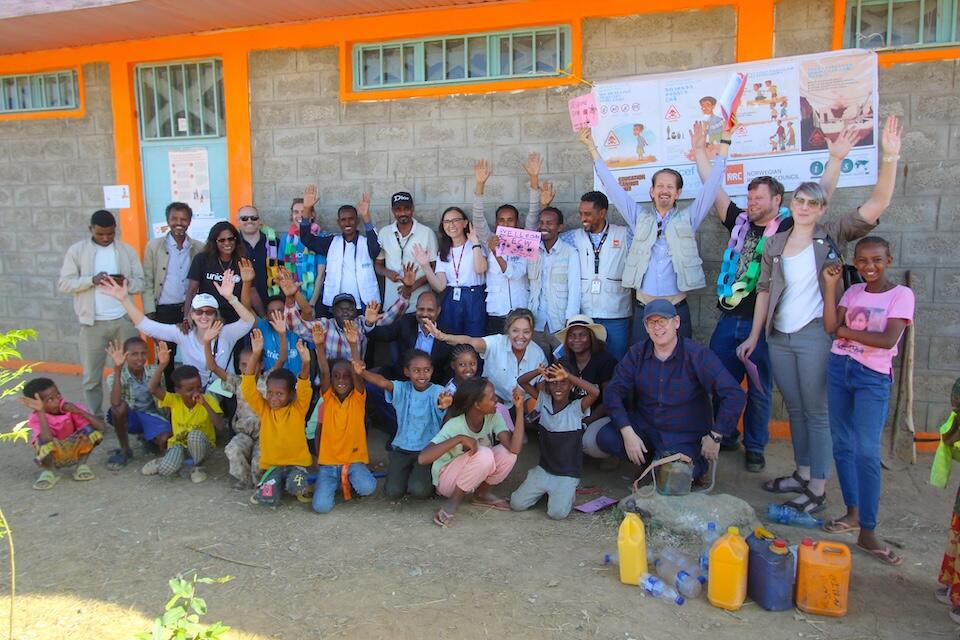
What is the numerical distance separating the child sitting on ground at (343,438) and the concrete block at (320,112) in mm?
2683

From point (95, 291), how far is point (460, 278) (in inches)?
116

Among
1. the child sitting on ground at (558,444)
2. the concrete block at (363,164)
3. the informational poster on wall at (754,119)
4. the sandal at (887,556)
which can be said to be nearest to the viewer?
the sandal at (887,556)

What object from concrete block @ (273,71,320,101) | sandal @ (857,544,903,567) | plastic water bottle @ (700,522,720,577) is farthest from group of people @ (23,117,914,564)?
concrete block @ (273,71,320,101)

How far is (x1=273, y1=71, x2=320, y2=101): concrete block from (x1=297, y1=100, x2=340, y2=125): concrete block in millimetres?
85

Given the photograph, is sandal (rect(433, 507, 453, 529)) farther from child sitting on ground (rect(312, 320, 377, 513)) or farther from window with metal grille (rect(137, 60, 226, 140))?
window with metal grille (rect(137, 60, 226, 140))

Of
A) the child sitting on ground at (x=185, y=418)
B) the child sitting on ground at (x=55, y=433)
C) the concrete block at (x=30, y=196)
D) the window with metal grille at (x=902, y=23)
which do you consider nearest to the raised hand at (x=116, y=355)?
the child sitting on ground at (x=185, y=418)

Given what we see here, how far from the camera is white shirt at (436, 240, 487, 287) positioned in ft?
17.7

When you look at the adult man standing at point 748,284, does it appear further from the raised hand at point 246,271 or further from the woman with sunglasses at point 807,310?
the raised hand at point 246,271

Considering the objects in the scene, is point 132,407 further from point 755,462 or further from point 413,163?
point 755,462

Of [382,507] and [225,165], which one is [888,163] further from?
[225,165]

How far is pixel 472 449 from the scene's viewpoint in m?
4.16

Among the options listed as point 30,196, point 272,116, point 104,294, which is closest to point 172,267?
point 104,294

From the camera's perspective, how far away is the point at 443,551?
3785 mm

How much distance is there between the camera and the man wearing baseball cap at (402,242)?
562cm
